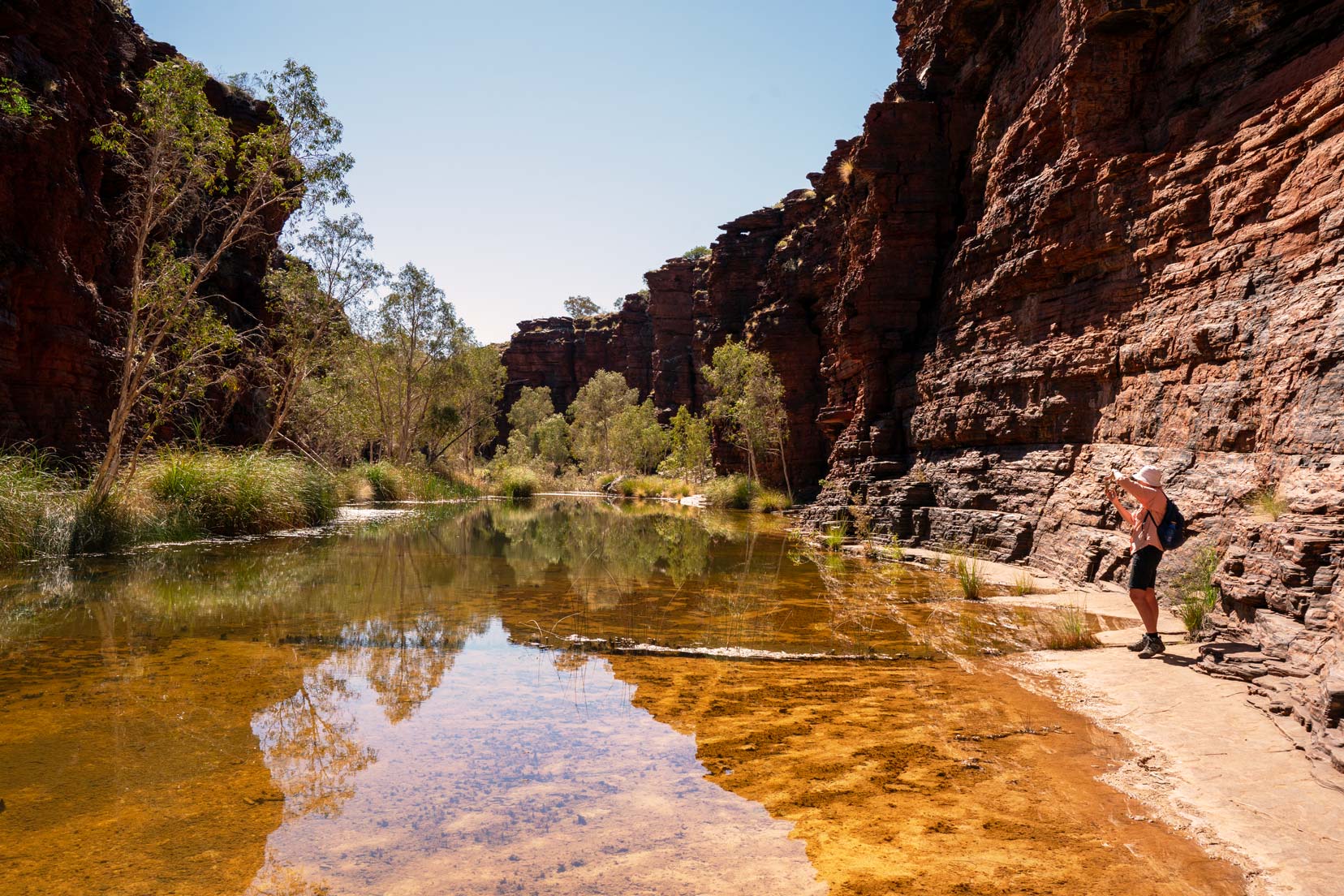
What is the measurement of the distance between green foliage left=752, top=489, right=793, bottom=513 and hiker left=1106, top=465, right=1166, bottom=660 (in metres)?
27.2

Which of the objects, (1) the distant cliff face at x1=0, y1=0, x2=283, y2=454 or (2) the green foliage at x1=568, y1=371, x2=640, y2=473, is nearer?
(1) the distant cliff face at x1=0, y1=0, x2=283, y2=454

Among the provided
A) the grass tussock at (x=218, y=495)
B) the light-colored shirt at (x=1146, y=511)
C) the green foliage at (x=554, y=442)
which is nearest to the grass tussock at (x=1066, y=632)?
the light-colored shirt at (x=1146, y=511)

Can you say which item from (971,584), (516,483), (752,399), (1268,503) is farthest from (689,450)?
(1268,503)

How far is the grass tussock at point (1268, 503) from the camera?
8.02 meters

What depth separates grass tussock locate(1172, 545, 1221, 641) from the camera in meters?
7.75

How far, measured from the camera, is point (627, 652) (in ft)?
25.8

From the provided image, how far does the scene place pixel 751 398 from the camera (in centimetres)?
3653

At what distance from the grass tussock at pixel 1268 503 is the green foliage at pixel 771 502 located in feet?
85.1

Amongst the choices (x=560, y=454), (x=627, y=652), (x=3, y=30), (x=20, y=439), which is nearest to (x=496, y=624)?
(x=627, y=652)

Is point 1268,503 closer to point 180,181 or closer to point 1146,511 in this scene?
point 1146,511

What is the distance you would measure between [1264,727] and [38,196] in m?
24.6

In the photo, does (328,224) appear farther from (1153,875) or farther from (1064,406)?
(1153,875)

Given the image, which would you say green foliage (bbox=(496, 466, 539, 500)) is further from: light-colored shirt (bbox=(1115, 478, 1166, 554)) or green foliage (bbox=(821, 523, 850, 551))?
light-colored shirt (bbox=(1115, 478, 1166, 554))

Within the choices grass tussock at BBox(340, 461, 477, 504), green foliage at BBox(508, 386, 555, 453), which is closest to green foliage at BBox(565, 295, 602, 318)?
green foliage at BBox(508, 386, 555, 453)
